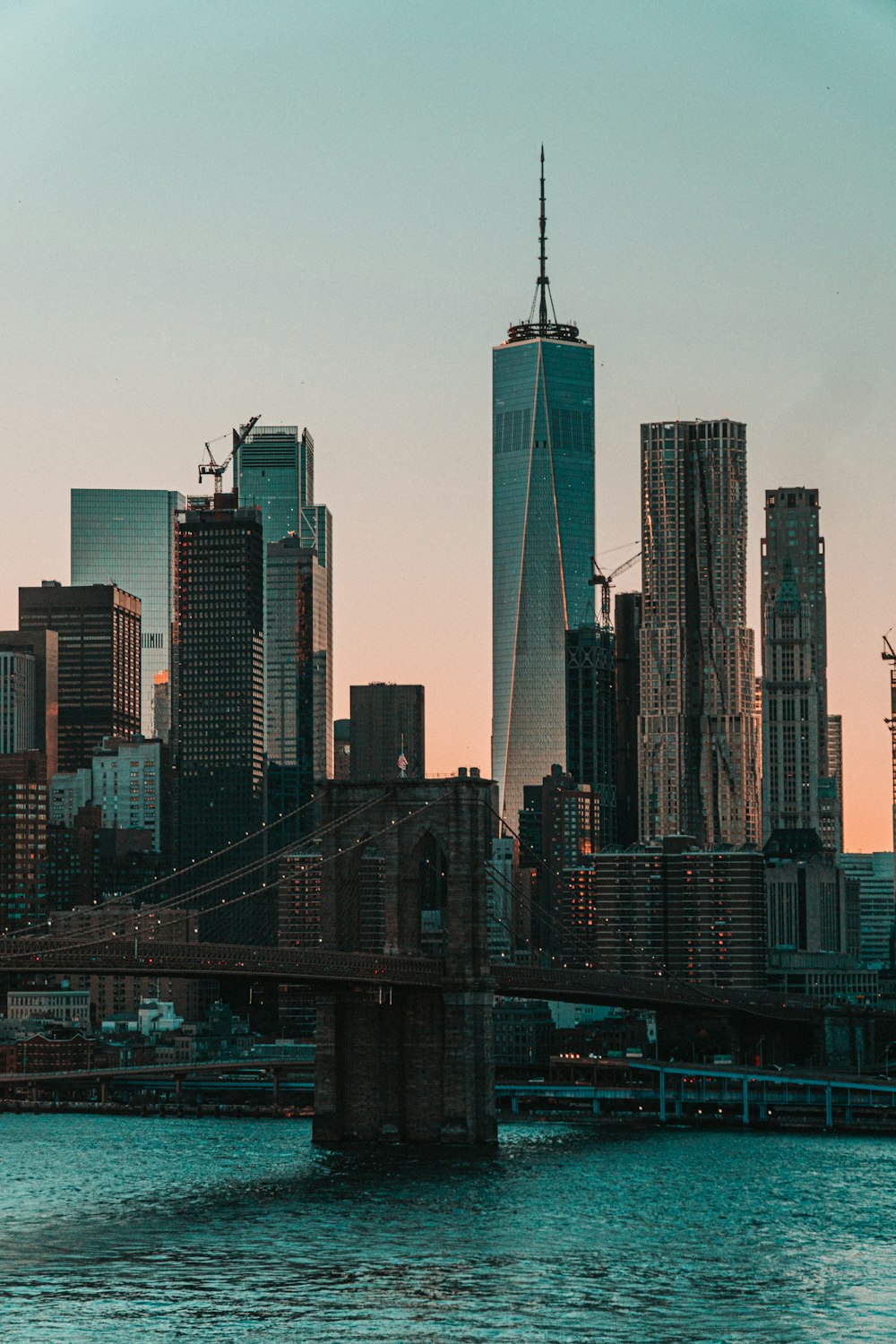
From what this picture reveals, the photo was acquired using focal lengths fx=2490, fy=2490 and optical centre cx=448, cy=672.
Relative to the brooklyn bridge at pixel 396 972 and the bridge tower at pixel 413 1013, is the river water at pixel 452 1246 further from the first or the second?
the brooklyn bridge at pixel 396 972

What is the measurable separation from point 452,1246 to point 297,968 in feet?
83.8

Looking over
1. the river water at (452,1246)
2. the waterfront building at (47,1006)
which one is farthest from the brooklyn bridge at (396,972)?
the waterfront building at (47,1006)

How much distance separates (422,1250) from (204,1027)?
12952 centimetres

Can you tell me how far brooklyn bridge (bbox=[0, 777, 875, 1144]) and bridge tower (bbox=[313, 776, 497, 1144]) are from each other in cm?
5

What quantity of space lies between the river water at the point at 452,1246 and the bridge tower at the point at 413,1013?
8.64ft

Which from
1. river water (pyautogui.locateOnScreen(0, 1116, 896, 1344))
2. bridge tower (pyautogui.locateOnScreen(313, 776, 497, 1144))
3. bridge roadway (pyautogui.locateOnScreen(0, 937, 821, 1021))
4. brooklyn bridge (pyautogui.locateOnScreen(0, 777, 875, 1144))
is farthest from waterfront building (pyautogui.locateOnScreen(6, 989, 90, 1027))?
bridge tower (pyautogui.locateOnScreen(313, 776, 497, 1144))

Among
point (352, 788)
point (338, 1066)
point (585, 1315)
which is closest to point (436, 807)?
point (352, 788)

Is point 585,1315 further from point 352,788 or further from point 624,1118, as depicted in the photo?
point 624,1118

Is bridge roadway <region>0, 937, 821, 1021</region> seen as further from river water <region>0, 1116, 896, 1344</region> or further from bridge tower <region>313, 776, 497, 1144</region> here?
river water <region>0, 1116, 896, 1344</region>

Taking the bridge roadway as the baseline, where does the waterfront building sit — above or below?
below

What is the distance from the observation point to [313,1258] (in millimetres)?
65500

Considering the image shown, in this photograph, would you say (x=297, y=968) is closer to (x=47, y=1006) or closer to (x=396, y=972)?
(x=396, y=972)

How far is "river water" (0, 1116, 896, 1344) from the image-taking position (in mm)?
56625

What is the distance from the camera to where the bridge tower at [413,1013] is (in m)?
98.3
